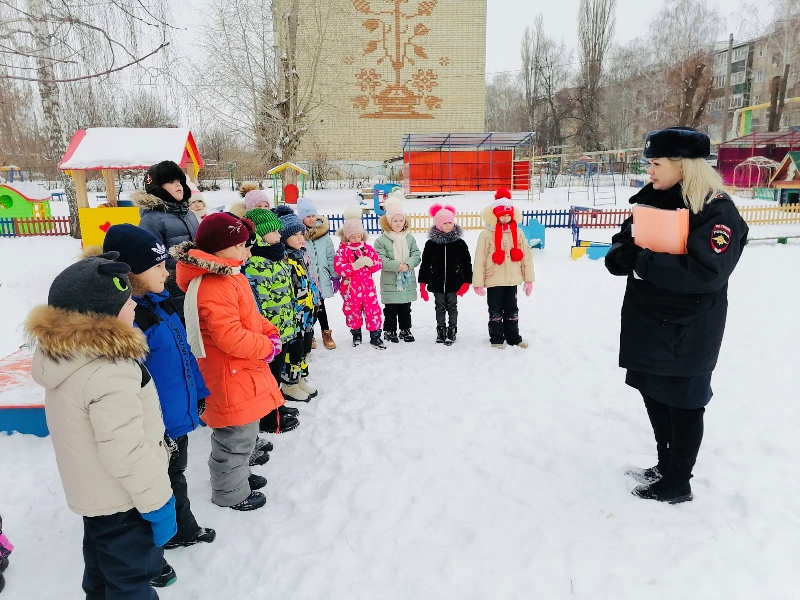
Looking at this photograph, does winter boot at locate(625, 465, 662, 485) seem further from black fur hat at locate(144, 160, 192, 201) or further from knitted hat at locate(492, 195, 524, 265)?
black fur hat at locate(144, 160, 192, 201)

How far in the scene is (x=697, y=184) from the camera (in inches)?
96.4

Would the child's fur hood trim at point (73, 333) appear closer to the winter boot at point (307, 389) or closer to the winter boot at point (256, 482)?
the winter boot at point (256, 482)

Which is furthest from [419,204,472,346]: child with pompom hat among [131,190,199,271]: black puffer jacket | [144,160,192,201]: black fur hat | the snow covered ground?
[144,160,192,201]: black fur hat

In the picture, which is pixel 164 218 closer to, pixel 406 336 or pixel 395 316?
pixel 395 316

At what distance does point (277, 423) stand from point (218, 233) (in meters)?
A: 1.75

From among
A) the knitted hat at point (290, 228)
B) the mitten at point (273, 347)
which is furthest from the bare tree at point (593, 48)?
the mitten at point (273, 347)

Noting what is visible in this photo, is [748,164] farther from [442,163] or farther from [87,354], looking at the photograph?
[87,354]

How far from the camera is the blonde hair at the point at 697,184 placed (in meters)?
2.45

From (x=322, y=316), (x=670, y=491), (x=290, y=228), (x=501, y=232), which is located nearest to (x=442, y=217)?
(x=501, y=232)

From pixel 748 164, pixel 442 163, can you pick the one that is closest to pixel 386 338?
pixel 442 163

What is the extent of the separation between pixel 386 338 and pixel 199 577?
379 cm

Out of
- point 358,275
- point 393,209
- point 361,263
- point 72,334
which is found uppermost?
point 393,209

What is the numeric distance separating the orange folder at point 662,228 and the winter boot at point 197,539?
2734mm

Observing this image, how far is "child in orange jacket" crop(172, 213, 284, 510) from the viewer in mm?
2645
